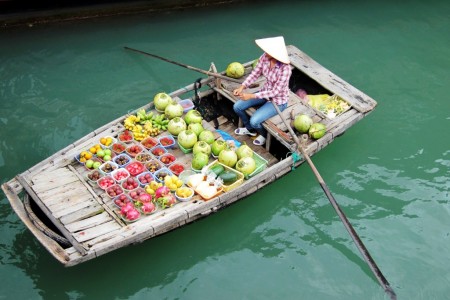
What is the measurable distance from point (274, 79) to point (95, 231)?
330cm

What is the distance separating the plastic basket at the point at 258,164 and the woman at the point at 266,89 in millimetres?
544

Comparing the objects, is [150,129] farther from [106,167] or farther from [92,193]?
[92,193]

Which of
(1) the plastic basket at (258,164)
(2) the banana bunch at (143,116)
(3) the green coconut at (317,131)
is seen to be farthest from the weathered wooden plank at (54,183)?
(3) the green coconut at (317,131)

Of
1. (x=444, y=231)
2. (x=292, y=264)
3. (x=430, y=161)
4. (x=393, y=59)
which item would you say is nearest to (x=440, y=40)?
(x=393, y=59)

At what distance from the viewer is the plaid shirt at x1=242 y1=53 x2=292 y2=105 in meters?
6.76

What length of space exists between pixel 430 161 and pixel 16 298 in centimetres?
649

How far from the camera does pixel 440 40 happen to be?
10312mm

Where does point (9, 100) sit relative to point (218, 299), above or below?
above

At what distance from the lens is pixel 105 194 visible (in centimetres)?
598

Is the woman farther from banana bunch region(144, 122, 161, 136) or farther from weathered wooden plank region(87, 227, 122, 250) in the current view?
weathered wooden plank region(87, 227, 122, 250)

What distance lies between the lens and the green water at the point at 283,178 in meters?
6.10

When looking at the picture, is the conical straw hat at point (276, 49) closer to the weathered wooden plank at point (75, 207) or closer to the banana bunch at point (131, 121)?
the banana bunch at point (131, 121)

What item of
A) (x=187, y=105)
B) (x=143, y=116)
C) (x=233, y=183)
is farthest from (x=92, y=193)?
(x=187, y=105)

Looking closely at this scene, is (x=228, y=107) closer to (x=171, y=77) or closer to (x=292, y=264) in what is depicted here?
(x=171, y=77)
